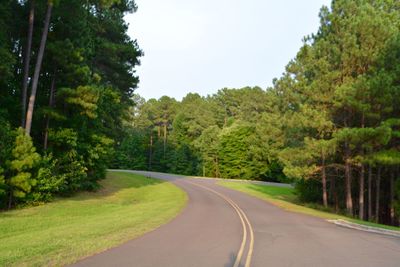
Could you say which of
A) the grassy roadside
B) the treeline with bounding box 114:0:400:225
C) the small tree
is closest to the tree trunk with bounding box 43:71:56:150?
the small tree

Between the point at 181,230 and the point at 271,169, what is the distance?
4783cm

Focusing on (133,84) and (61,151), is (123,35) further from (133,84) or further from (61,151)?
(61,151)

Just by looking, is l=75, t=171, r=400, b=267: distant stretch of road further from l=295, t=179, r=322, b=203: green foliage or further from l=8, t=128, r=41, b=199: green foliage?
l=295, t=179, r=322, b=203: green foliage

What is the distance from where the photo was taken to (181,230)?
1287cm

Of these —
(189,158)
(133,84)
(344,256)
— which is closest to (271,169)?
(189,158)

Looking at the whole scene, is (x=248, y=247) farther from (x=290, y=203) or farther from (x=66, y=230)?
(x=290, y=203)

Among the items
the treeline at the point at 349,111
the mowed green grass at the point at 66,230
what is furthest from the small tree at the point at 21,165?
the treeline at the point at 349,111

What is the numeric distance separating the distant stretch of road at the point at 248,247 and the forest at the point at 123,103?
8702 mm

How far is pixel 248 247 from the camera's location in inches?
404

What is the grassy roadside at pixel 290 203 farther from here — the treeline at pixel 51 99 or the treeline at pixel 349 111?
the treeline at pixel 51 99

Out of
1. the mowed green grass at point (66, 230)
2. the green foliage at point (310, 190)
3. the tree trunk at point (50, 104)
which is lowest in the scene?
the mowed green grass at point (66, 230)

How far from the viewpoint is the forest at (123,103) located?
20.5 meters

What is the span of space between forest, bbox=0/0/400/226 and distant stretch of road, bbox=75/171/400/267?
8702mm

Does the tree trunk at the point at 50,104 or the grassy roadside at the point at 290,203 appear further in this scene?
the tree trunk at the point at 50,104
